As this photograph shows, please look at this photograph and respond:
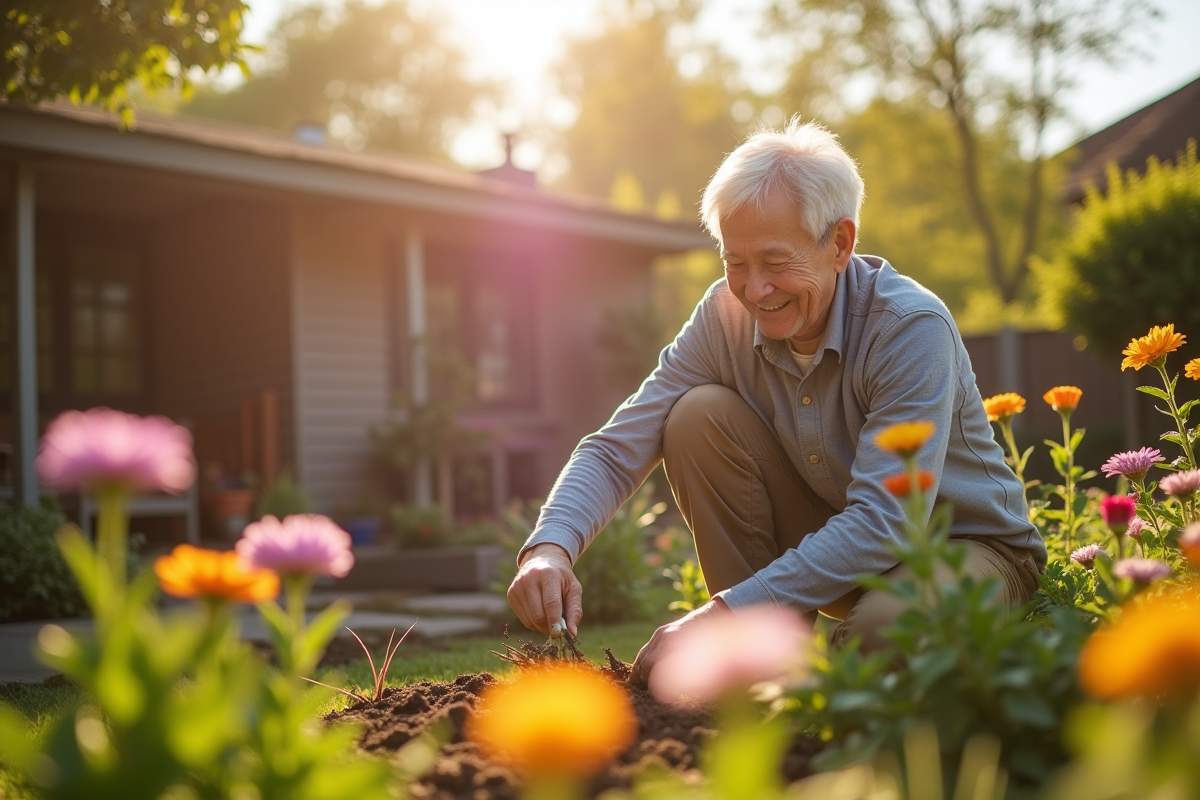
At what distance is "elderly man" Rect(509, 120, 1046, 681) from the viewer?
198cm

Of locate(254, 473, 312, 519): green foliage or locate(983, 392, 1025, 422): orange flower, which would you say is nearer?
locate(983, 392, 1025, 422): orange flower

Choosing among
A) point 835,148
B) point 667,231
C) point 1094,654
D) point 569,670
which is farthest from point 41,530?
point 667,231

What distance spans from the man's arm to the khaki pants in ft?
1.53

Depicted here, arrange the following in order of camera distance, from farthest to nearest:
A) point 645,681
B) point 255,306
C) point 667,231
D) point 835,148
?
point 667,231 → point 255,306 → point 835,148 → point 645,681

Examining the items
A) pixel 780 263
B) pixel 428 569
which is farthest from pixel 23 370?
pixel 780 263

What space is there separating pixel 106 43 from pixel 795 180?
10.7 ft

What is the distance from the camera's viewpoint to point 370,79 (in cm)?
3297

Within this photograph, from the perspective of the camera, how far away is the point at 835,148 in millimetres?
2395

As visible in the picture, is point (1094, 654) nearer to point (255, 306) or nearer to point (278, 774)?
point (278, 774)

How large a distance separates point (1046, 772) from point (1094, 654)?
36 centimetres

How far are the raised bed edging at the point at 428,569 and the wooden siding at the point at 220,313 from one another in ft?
6.34

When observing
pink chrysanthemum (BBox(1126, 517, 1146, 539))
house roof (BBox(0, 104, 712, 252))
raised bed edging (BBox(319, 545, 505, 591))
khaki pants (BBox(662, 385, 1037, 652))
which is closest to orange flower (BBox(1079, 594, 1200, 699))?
pink chrysanthemum (BBox(1126, 517, 1146, 539))

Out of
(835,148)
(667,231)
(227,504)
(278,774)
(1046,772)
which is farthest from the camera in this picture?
(667,231)

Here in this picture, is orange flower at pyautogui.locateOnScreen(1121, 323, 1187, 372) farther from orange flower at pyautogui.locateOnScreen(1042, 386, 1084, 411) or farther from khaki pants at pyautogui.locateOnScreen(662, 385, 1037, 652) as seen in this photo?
khaki pants at pyautogui.locateOnScreen(662, 385, 1037, 652)
